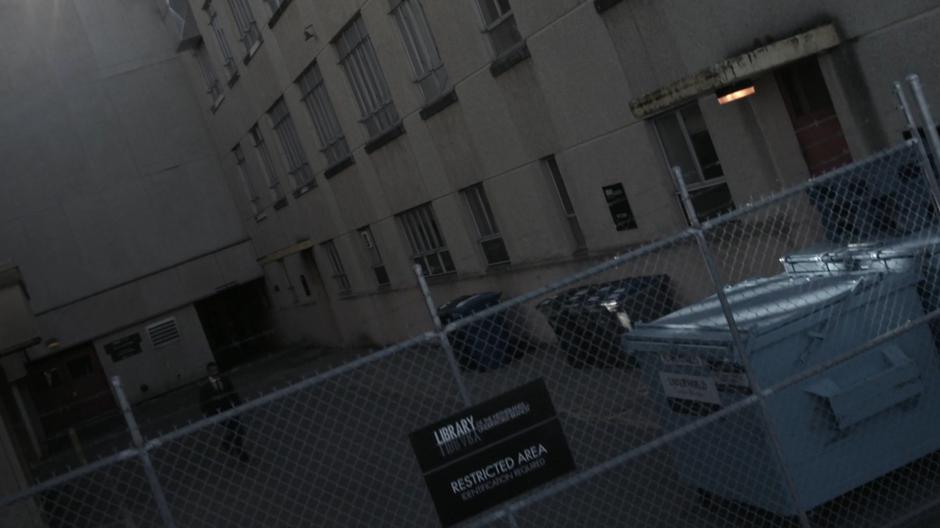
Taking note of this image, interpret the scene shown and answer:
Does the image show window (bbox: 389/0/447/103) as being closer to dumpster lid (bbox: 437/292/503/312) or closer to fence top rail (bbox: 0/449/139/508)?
dumpster lid (bbox: 437/292/503/312)

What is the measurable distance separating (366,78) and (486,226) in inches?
170

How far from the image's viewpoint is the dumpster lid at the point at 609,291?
39.0ft

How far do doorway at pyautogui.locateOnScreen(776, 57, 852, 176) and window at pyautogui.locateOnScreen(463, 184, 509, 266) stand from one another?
24.3ft

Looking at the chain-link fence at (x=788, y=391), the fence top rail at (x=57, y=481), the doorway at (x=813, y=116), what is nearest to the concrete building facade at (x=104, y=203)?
the chain-link fence at (x=788, y=391)

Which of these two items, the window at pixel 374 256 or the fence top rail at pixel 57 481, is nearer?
the fence top rail at pixel 57 481

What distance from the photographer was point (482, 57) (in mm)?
15070

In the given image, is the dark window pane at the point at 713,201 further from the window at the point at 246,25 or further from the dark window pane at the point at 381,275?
the window at the point at 246,25

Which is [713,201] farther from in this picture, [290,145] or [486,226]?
[290,145]

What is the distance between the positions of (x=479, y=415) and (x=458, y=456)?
0.25 metres

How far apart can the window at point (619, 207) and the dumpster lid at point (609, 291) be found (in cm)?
97

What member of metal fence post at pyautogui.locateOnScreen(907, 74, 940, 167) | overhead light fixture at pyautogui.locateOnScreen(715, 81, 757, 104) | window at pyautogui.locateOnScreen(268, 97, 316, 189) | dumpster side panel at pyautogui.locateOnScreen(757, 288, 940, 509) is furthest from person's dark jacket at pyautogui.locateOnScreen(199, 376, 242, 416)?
window at pyautogui.locateOnScreen(268, 97, 316, 189)

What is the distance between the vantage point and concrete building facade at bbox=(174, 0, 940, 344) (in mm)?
9633

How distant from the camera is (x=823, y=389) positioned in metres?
5.97

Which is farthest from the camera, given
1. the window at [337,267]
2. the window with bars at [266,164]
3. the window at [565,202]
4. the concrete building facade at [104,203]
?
the concrete building facade at [104,203]
